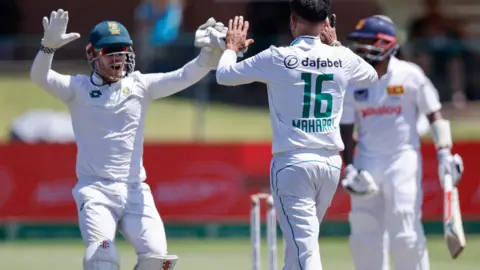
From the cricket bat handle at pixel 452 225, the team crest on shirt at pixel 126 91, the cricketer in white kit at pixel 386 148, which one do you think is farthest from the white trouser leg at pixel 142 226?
the cricket bat handle at pixel 452 225

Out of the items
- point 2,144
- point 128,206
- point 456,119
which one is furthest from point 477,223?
point 128,206

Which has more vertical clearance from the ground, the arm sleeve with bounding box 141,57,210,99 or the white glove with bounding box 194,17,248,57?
the white glove with bounding box 194,17,248,57

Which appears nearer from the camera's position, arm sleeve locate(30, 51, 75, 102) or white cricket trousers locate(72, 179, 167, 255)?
white cricket trousers locate(72, 179, 167, 255)

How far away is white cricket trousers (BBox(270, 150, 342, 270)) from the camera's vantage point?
26.8 feet

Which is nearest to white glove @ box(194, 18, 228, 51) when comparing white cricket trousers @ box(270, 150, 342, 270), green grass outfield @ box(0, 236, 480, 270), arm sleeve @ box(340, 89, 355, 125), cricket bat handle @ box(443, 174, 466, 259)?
white cricket trousers @ box(270, 150, 342, 270)

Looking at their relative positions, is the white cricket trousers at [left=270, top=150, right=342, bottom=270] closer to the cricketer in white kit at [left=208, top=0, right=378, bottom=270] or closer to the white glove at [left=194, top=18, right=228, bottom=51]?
the cricketer in white kit at [left=208, top=0, right=378, bottom=270]

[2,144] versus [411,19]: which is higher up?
[411,19]

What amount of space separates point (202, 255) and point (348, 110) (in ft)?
14.3

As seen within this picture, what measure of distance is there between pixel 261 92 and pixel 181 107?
3.65ft

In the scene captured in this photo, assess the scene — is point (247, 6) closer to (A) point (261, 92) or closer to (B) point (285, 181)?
(A) point (261, 92)

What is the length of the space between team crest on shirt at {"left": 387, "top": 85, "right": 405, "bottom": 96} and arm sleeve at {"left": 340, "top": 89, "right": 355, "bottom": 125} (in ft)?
0.96

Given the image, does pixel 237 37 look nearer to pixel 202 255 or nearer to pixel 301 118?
pixel 301 118

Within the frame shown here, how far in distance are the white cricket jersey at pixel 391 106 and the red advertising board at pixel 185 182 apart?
504cm

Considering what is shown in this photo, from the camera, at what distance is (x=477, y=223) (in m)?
15.5
